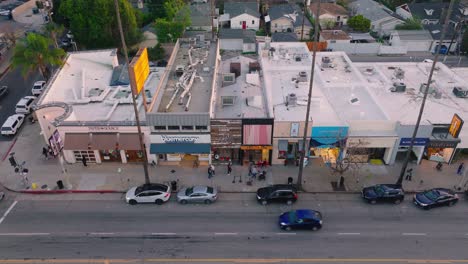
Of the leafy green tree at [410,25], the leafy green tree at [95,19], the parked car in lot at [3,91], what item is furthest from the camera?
the leafy green tree at [410,25]

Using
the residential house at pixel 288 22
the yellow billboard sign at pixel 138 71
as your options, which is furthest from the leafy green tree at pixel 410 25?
the yellow billboard sign at pixel 138 71

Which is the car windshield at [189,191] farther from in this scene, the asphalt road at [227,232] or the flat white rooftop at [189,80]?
the flat white rooftop at [189,80]

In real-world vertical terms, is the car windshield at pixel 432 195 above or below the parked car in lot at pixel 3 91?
above

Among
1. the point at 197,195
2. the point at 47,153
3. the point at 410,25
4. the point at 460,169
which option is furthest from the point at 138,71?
the point at 410,25

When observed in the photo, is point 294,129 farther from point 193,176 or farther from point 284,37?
point 284,37

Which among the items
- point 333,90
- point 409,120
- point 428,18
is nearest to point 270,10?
point 428,18

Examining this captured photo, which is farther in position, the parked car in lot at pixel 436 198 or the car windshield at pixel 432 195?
the car windshield at pixel 432 195

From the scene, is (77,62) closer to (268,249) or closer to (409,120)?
(268,249)

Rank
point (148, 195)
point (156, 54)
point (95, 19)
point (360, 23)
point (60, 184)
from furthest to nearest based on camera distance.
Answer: point (360, 23) < point (156, 54) < point (95, 19) < point (60, 184) < point (148, 195)
